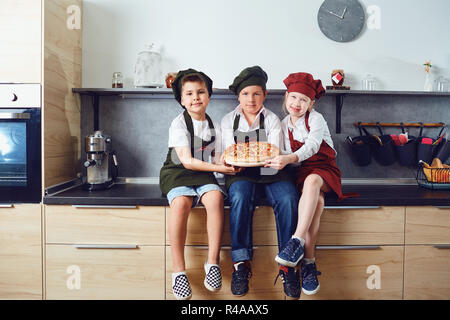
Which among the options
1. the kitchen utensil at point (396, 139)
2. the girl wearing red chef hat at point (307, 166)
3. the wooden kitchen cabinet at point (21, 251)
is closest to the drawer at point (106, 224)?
the wooden kitchen cabinet at point (21, 251)

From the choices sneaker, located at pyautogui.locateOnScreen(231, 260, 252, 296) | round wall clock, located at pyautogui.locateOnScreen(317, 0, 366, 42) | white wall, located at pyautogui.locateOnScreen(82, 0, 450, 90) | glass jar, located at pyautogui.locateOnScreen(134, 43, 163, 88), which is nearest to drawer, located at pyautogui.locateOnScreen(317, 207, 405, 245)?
sneaker, located at pyautogui.locateOnScreen(231, 260, 252, 296)

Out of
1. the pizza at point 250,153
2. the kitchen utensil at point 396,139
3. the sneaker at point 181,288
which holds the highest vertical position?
the kitchen utensil at point 396,139

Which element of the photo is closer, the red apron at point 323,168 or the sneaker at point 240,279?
the sneaker at point 240,279

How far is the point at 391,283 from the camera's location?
1.66 metres

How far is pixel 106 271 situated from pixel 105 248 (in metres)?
0.12

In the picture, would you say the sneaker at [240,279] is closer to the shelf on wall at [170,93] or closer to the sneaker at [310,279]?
the sneaker at [310,279]

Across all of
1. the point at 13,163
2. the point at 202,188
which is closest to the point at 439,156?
the point at 202,188

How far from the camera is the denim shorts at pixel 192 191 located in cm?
155

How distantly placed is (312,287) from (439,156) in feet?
4.37

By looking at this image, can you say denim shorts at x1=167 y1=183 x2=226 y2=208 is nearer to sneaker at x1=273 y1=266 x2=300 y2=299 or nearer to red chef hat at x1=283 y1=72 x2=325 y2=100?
sneaker at x1=273 y1=266 x2=300 y2=299

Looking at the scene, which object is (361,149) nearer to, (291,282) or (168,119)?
(291,282)

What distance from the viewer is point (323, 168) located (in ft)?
5.56

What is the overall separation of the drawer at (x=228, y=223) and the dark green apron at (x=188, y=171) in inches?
5.3
